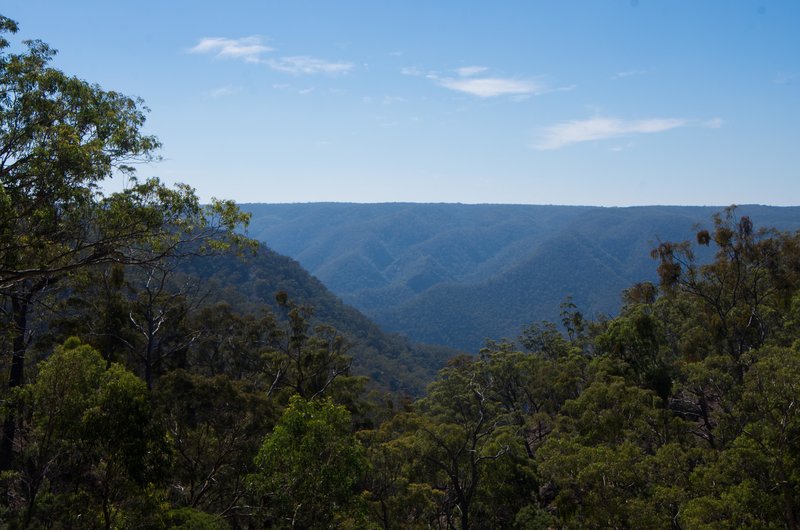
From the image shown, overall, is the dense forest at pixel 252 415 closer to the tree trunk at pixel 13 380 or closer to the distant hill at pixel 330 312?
the tree trunk at pixel 13 380

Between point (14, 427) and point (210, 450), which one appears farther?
point (210, 450)

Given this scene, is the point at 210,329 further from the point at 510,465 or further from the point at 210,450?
the point at 510,465

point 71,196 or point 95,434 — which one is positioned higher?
point 71,196

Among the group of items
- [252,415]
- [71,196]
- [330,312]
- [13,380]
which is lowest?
[330,312]

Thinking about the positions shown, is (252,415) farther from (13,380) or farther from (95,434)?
(95,434)

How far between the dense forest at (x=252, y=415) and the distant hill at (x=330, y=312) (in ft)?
240

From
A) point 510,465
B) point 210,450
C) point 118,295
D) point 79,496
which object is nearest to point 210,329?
point 118,295

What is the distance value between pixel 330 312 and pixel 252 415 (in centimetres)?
10586

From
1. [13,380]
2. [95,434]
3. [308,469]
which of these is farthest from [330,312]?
[95,434]

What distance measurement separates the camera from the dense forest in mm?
11586

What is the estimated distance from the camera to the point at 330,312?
408 ft

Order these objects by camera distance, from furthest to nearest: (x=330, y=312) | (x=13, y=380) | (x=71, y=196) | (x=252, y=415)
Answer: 1. (x=330, y=312)
2. (x=252, y=415)
3. (x=13, y=380)
4. (x=71, y=196)

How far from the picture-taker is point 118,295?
80.5 feet

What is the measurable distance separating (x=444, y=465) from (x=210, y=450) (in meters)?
7.75
